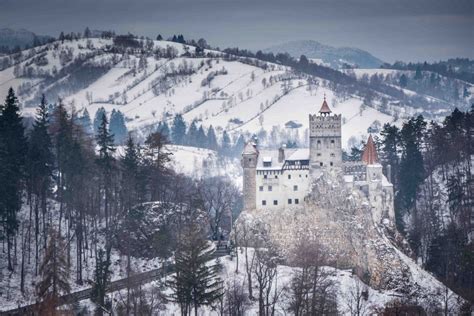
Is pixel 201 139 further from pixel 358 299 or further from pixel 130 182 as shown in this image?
pixel 358 299

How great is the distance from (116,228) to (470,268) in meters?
39.6

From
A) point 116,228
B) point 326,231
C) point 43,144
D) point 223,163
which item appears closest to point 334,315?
point 326,231

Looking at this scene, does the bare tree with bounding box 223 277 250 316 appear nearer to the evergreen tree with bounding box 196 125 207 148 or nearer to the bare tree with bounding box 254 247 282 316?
the bare tree with bounding box 254 247 282 316

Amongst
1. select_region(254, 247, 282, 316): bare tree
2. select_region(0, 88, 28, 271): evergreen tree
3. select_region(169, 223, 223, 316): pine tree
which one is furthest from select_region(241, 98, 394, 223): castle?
select_region(0, 88, 28, 271): evergreen tree

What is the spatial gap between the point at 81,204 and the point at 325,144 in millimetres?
28308

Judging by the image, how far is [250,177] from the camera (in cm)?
10662

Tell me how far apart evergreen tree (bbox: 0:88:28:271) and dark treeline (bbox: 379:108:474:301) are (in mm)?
45326

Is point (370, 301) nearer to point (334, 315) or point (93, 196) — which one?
point (334, 315)

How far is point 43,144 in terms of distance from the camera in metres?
111

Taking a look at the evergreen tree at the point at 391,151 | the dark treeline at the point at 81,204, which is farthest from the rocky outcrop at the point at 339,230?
the evergreen tree at the point at 391,151

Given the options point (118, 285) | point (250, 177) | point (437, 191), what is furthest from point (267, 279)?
point (437, 191)

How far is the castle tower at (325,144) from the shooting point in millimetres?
105562

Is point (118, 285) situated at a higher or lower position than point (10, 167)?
lower

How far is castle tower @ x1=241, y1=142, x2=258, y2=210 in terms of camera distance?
106 m
